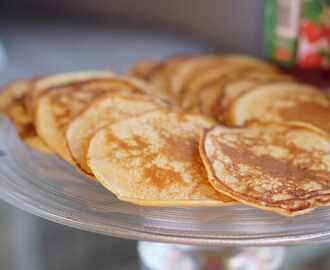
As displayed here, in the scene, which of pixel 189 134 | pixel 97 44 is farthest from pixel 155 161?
pixel 97 44

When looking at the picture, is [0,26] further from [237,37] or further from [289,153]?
[289,153]

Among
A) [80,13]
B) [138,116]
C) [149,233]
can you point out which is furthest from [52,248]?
[80,13]

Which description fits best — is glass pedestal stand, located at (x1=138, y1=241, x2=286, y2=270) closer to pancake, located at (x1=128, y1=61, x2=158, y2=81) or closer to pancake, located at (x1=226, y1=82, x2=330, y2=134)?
pancake, located at (x1=226, y1=82, x2=330, y2=134)

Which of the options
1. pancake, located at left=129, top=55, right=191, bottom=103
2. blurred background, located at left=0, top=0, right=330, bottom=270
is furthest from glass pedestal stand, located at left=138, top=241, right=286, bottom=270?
pancake, located at left=129, top=55, right=191, bottom=103

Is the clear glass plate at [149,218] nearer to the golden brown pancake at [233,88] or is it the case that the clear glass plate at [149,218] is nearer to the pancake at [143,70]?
the golden brown pancake at [233,88]

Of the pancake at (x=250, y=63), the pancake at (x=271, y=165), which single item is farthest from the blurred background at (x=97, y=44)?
the pancake at (x=271, y=165)
